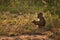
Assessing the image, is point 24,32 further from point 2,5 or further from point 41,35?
point 2,5

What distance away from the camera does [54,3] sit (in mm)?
10320

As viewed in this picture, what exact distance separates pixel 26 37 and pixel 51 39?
2.61 feet

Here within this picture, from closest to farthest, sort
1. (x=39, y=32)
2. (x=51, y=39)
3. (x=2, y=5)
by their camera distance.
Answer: (x=51, y=39) < (x=39, y=32) < (x=2, y=5)

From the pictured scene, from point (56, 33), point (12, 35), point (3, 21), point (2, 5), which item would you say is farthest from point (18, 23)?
point (2, 5)

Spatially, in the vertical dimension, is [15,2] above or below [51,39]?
above

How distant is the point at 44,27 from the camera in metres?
8.33

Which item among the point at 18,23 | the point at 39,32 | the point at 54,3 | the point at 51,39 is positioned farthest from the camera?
the point at 54,3

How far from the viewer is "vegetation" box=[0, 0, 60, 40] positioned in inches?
324

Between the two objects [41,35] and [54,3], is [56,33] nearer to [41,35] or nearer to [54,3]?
[41,35]

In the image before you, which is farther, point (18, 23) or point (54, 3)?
point (54, 3)

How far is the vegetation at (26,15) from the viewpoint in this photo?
8227 millimetres

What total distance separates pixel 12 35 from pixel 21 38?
484mm

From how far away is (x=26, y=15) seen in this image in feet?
32.3

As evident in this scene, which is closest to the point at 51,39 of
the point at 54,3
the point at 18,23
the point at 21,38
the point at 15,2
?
the point at 21,38
